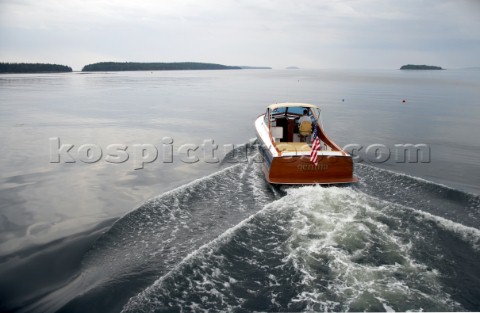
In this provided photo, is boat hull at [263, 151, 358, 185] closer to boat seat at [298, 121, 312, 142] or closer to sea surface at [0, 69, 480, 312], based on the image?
sea surface at [0, 69, 480, 312]

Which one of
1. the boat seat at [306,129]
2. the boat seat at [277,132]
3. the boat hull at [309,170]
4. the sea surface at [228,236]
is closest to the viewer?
the sea surface at [228,236]

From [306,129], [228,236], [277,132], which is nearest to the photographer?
[228,236]

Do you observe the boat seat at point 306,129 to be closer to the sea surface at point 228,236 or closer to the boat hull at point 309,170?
the sea surface at point 228,236

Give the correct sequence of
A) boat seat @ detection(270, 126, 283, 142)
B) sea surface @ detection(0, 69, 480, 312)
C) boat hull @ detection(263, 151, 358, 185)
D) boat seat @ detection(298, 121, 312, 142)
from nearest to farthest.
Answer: sea surface @ detection(0, 69, 480, 312), boat hull @ detection(263, 151, 358, 185), boat seat @ detection(298, 121, 312, 142), boat seat @ detection(270, 126, 283, 142)

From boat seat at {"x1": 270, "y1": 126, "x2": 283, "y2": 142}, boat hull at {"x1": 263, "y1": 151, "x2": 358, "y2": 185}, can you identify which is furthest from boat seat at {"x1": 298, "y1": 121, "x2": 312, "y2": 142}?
boat hull at {"x1": 263, "y1": 151, "x2": 358, "y2": 185}

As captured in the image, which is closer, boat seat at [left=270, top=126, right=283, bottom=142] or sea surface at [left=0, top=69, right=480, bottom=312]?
sea surface at [left=0, top=69, right=480, bottom=312]

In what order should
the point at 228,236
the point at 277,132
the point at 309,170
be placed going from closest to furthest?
the point at 228,236
the point at 309,170
the point at 277,132

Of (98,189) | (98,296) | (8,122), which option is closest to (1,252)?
(98,296)

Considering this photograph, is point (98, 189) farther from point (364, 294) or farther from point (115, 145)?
point (364, 294)

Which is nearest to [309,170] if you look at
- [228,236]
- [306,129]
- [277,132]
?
[306,129]

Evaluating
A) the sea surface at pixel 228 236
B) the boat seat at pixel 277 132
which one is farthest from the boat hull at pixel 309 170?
the boat seat at pixel 277 132

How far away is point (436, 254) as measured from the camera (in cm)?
670

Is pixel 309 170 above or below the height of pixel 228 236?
above

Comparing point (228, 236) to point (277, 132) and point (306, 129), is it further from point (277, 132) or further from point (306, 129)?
point (277, 132)
